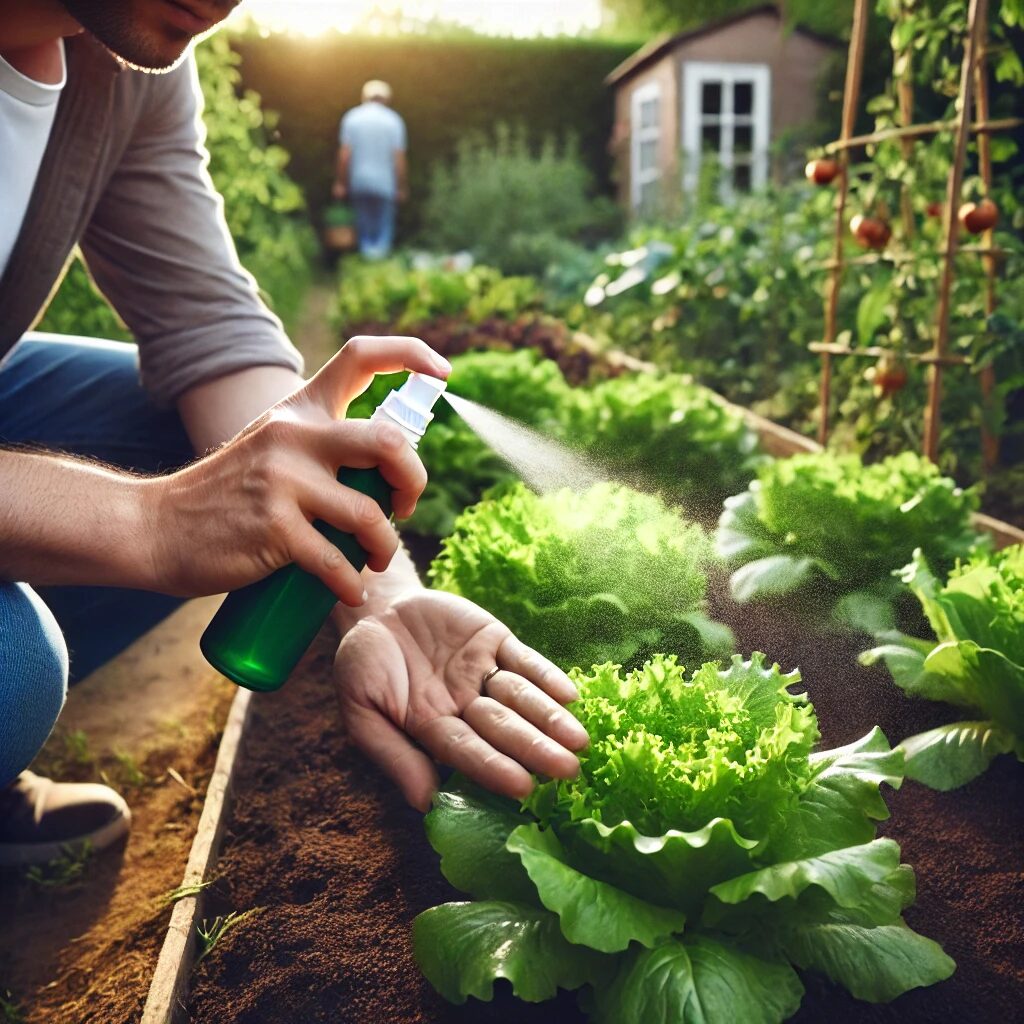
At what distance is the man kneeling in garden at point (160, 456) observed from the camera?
139 cm

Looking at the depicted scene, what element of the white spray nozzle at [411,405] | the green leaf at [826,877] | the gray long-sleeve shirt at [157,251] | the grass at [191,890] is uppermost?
the gray long-sleeve shirt at [157,251]

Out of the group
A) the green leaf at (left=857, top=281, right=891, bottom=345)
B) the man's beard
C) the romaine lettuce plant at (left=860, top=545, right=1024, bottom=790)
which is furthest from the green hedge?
the romaine lettuce plant at (left=860, top=545, right=1024, bottom=790)

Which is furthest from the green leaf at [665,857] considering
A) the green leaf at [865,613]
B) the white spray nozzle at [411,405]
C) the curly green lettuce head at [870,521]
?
the curly green lettuce head at [870,521]

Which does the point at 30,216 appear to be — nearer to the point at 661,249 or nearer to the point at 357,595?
the point at 357,595

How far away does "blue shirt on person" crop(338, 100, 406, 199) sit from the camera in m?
13.6

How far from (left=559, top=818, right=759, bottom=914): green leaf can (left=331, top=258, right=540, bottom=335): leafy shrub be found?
5262 mm

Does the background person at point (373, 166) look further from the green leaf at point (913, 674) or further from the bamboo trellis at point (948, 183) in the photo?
the green leaf at point (913, 674)

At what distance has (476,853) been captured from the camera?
1.59 m

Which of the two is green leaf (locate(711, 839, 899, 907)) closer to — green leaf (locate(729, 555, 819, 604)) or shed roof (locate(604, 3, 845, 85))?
green leaf (locate(729, 555, 819, 604))

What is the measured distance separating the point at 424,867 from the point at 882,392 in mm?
2846

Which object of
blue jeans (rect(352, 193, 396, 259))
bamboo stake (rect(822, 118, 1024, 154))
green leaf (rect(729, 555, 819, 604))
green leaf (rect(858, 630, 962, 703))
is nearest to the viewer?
green leaf (rect(858, 630, 962, 703))

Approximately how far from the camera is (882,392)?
4055 mm

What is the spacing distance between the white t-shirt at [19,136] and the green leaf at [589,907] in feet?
4.92

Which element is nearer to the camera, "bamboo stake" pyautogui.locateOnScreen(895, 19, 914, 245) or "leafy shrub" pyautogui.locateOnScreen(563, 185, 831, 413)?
"bamboo stake" pyautogui.locateOnScreen(895, 19, 914, 245)
